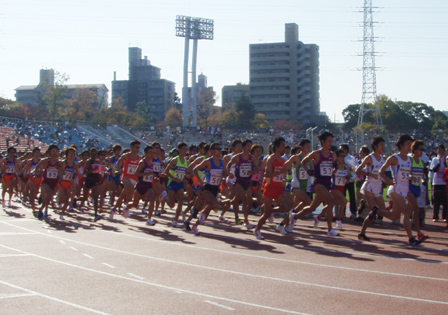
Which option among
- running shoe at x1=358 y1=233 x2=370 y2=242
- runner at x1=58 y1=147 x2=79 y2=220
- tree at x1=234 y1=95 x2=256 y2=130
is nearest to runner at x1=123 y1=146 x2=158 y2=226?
runner at x1=58 y1=147 x2=79 y2=220

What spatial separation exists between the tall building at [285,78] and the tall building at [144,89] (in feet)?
128

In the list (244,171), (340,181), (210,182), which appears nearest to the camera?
(244,171)

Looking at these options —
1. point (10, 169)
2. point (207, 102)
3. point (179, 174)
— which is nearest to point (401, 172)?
point (179, 174)

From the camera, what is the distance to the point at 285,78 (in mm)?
128750

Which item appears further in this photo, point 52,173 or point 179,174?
point 52,173

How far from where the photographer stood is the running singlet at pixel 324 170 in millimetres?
11406

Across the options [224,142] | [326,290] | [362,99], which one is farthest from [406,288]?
[362,99]

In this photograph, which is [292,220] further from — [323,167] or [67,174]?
[67,174]

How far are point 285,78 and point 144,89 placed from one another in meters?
50.7

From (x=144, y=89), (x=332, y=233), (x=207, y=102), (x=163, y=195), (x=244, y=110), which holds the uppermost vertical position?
(x=144, y=89)

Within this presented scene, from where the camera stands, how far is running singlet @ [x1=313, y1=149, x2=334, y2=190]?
1141 cm

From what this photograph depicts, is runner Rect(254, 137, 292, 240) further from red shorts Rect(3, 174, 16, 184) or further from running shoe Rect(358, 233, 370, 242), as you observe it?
red shorts Rect(3, 174, 16, 184)

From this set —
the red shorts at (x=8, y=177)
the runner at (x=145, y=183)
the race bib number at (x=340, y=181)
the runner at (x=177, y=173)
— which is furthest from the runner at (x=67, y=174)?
the race bib number at (x=340, y=181)

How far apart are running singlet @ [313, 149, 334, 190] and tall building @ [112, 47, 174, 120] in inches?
5832
